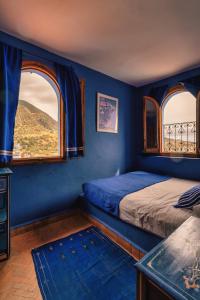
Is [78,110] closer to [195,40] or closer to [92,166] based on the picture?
[92,166]

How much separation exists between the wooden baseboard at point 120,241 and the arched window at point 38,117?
3.81 ft

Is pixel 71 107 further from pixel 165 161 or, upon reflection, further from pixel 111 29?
pixel 165 161

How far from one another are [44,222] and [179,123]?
3120mm

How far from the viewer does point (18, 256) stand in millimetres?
1685

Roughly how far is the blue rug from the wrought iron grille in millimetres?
2342

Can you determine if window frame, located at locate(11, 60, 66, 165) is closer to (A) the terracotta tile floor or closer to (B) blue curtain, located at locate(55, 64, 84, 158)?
(B) blue curtain, located at locate(55, 64, 84, 158)

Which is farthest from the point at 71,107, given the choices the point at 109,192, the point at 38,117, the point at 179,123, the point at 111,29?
the point at 179,123

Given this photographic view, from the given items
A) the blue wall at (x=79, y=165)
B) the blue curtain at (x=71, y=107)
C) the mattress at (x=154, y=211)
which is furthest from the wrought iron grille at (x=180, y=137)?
the blue curtain at (x=71, y=107)

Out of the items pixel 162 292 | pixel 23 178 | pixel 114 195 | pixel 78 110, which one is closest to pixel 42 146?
pixel 23 178

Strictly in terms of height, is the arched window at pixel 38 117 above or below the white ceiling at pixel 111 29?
below

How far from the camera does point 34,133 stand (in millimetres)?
2393

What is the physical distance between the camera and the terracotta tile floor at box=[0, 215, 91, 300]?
1292mm

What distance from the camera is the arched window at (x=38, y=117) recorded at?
2246 mm

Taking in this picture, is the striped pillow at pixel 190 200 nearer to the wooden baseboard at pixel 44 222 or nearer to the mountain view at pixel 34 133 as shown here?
the wooden baseboard at pixel 44 222
